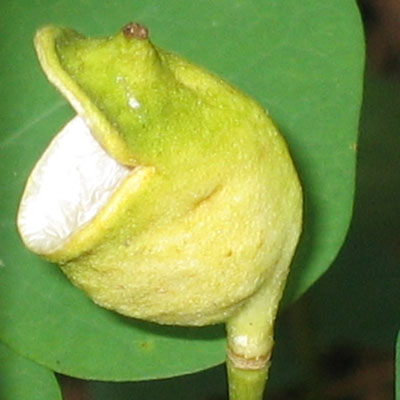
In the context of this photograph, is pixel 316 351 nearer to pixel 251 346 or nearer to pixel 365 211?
pixel 365 211

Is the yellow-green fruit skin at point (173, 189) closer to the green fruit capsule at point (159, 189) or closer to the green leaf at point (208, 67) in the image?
the green fruit capsule at point (159, 189)

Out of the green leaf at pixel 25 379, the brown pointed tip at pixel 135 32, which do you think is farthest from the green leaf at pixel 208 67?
the brown pointed tip at pixel 135 32

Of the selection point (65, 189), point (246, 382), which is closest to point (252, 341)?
point (246, 382)

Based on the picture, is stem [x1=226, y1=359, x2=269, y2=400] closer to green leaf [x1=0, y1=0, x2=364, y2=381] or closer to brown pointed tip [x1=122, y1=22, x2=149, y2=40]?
green leaf [x1=0, y1=0, x2=364, y2=381]

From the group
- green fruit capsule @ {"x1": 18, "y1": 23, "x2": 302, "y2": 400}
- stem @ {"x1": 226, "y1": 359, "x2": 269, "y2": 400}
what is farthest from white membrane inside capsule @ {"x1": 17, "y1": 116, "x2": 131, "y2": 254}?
stem @ {"x1": 226, "y1": 359, "x2": 269, "y2": 400}

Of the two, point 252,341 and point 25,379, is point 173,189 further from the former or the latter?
point 25,379
